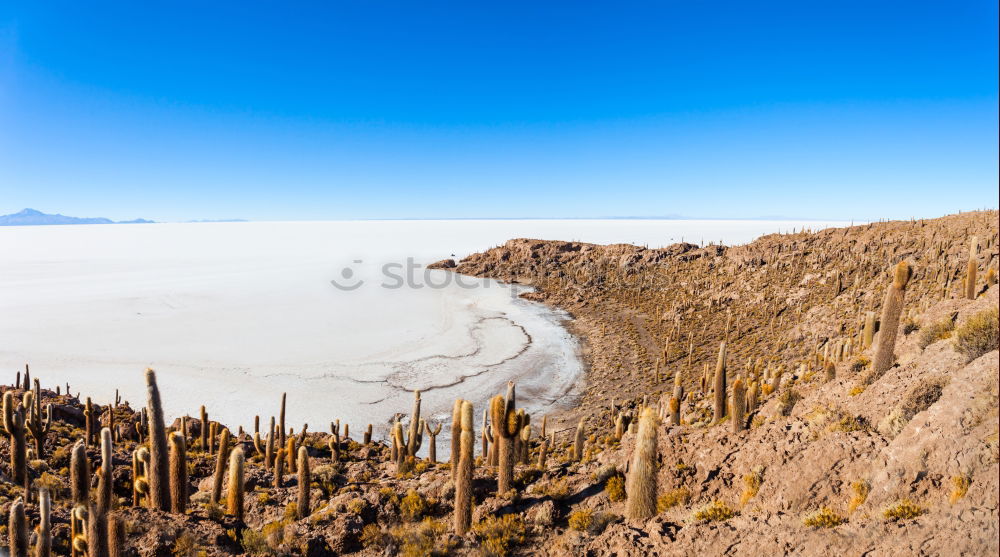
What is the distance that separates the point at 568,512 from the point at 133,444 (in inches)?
623

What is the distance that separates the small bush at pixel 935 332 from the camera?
11297 millimetres

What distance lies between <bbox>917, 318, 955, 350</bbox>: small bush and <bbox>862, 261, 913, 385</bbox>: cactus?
806 millimetres

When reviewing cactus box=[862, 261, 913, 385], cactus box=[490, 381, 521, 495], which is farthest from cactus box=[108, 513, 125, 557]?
cactus box=[862, 261, 913, 385]

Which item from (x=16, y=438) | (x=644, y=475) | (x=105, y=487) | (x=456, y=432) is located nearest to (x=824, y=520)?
(x=644, y=475)

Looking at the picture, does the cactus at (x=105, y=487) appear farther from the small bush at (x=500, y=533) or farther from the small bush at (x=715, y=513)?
the small bush at (x=715, y=513)

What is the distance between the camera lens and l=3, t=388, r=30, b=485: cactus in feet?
37.4

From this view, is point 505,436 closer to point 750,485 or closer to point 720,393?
point 750,485

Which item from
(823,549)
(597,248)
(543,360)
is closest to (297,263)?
(597,248)

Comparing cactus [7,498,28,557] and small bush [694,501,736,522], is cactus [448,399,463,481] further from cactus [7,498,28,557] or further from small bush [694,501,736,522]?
cactus [7,498,28,557]

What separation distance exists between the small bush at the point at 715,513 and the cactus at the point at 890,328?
5.52 meters

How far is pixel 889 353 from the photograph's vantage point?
11336mm

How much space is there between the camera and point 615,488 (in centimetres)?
1022

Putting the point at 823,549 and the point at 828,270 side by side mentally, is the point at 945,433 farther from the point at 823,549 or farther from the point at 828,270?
the point at 828,270
